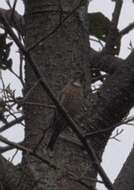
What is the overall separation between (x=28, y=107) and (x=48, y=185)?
1.65 ft

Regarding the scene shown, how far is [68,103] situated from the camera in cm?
451

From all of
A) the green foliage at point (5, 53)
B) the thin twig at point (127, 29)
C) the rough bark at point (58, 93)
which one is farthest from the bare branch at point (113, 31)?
the green foliage at point (5, 53)

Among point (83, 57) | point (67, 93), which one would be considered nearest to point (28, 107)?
point (83, 57)

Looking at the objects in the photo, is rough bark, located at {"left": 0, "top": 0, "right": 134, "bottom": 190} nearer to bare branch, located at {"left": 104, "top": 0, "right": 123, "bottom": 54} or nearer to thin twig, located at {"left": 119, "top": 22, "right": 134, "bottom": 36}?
bare branch, located at {"left": 104, "top": 0, "right": 123, "bottom": 54}

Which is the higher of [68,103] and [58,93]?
[58,93]

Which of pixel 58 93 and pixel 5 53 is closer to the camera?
pixel 5 53

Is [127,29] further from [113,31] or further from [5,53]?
[5,53]

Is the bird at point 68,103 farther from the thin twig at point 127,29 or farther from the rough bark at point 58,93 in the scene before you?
the thin twig at point 127,29

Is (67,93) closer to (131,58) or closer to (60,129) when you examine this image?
(60,129)

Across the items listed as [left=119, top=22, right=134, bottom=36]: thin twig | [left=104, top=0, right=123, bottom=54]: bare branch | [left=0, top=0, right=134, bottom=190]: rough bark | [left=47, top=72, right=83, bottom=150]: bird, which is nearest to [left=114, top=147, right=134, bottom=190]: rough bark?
[left=0, top=0, right=134, bottom=190]: rough bark

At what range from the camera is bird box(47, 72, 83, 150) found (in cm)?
347

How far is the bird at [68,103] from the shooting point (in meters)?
3.47

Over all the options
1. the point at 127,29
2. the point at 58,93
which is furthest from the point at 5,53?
the point at 127,29

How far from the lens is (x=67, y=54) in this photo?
374cm
